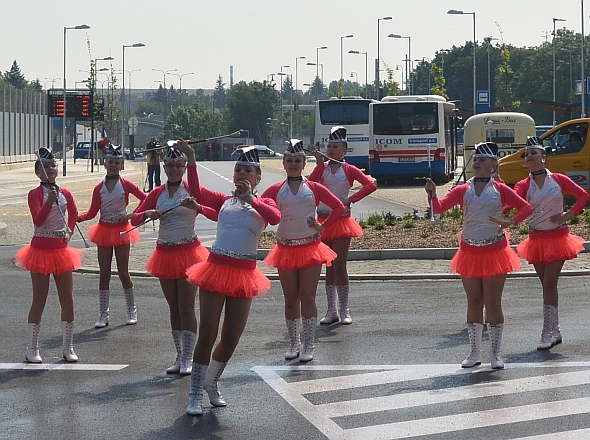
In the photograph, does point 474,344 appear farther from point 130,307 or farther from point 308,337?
point 130,307

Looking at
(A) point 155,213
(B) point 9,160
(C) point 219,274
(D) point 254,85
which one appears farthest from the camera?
(D) point 254,85

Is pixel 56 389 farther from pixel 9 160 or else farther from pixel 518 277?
pixel 9 160

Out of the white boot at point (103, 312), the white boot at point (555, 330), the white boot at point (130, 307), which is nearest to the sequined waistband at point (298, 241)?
the white boot at point (555, 330)

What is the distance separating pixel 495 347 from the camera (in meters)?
9.54

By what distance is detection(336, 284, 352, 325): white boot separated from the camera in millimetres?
12148

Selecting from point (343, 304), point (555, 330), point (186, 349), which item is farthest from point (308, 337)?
point (555, 330)

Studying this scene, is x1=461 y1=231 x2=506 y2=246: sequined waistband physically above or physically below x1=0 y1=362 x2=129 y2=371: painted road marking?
above

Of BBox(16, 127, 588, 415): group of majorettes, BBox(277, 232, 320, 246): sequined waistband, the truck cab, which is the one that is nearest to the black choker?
BBox(16, 127, 588, 415): group of majorettes

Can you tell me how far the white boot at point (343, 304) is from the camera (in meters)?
12.1

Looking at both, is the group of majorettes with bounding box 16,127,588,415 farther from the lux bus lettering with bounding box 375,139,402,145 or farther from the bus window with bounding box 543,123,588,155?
the lux bus lettering with bounding box 375,139,402,145

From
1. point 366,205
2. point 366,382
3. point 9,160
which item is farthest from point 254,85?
point 366,382

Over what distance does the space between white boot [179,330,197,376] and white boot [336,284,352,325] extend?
3.01 metres

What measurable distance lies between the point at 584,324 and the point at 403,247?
6712 mm

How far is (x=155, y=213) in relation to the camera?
883 centimetres
